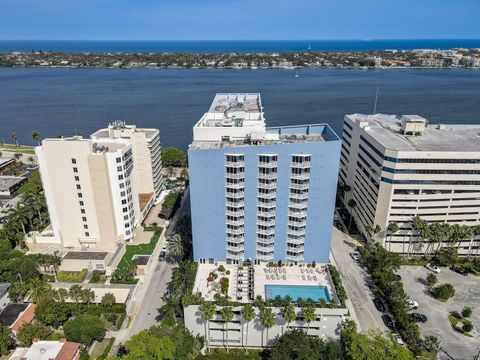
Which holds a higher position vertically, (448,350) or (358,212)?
(358,212)

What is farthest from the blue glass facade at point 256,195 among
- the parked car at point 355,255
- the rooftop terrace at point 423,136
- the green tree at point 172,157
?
the green tree at point 172,157

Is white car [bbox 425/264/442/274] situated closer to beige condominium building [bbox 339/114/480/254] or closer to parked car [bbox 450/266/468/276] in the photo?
parked car [bbox 450/266/468/276]

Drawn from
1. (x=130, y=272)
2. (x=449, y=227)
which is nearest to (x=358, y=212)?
(x=449, y=227)

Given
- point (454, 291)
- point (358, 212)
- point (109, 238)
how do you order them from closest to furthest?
point (454, 291), point (109, 238), point (358, 212)

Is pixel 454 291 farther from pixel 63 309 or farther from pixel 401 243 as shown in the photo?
pixel 63 309

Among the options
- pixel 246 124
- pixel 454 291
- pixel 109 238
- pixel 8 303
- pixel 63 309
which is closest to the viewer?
pixel 63 309

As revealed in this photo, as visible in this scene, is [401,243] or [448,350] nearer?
[448,350]

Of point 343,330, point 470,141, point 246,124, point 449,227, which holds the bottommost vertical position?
point 343,330

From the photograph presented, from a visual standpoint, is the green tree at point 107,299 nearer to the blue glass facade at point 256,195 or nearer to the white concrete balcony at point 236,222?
the blue glass facade at point 256,195
